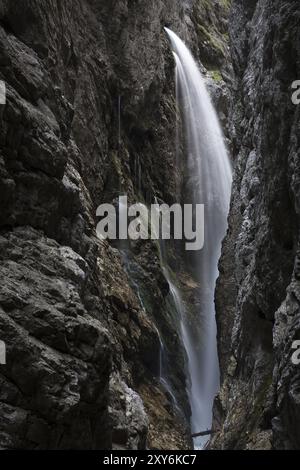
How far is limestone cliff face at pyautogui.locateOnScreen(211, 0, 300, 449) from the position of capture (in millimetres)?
9078

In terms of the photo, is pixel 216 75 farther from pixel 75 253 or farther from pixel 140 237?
pixel 75 253

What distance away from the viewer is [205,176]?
32.0 meters

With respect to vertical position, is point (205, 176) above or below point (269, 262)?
above

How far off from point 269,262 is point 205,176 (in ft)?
68.2

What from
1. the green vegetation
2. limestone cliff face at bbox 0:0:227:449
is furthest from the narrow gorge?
the green vegetation

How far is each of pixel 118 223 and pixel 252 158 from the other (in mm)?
8144

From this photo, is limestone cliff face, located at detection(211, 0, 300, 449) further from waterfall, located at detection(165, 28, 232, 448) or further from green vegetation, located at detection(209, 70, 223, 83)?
green vegetation, located at detection(209, 70, 223, 83)

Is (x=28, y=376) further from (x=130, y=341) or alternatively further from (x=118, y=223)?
(x=118, y=223)

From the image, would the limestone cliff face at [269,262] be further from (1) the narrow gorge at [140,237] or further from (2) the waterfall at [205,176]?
(2) the waterfall at [205,176]

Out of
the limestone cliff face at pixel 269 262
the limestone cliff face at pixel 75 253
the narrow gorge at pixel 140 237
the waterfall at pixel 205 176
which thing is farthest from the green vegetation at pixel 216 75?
the limestone cliff face at pixel 269 262

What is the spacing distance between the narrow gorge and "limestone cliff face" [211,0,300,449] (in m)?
0.05

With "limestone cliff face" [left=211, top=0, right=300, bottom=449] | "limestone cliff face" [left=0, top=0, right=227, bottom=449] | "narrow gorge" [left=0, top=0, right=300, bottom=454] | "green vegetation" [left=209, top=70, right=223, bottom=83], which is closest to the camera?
"limestone cliff face" [left=0, top=0, right=227, bottom=449]

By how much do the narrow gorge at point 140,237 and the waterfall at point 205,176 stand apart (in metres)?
0.12

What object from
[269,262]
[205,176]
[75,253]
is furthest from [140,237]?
[75,253]
